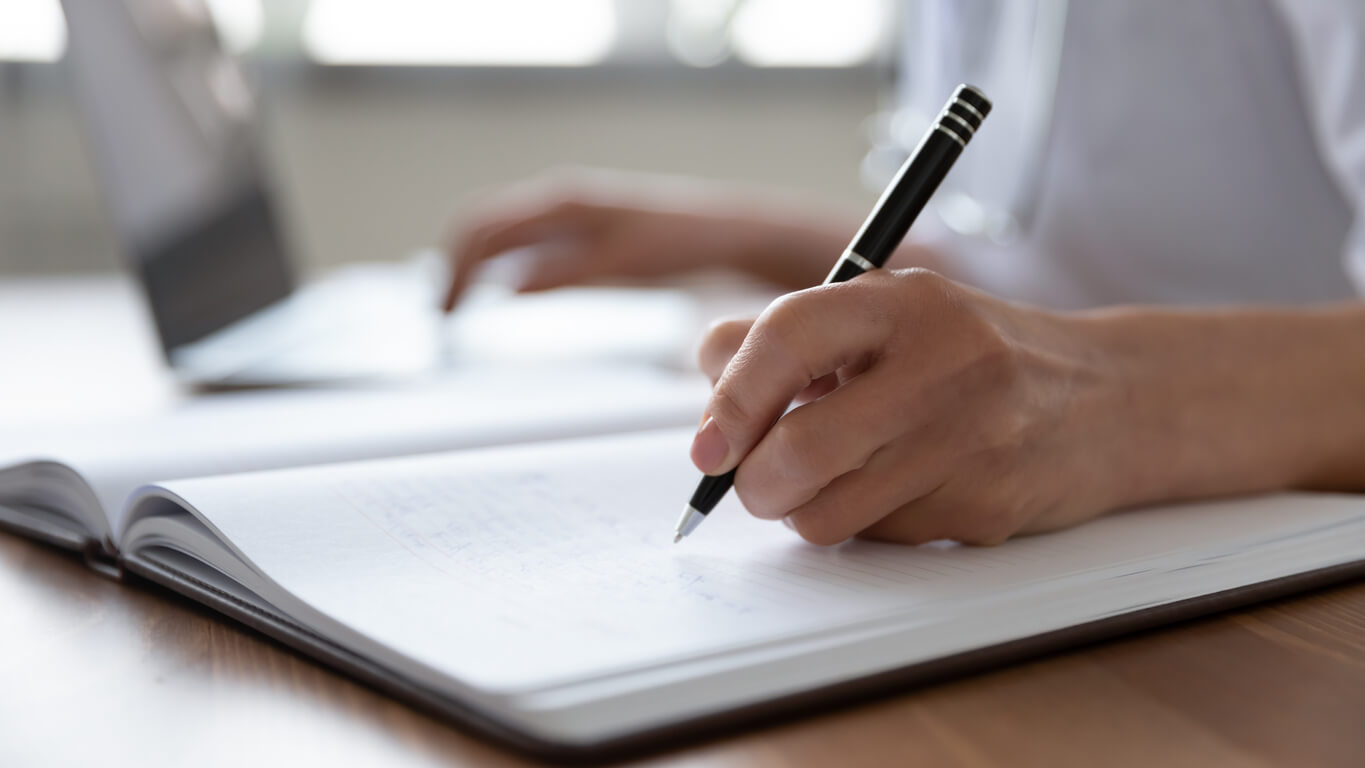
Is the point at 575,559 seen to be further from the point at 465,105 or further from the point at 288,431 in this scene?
the point at 465,105

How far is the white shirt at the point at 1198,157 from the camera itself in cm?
73

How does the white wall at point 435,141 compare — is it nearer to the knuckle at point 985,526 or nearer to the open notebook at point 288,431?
the open notebook at point 288,431

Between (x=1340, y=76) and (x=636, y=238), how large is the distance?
0.59m

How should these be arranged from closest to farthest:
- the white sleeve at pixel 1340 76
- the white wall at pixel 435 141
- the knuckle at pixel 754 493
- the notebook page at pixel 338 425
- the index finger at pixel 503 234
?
the knuckle at pixel 754 493 < the notebook page at pixel 338 425 < the white sleeve at pixel 1340 76 < the index finger at pixel 503 234 < the white wall at pixel 435 141

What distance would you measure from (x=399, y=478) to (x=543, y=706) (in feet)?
0.66

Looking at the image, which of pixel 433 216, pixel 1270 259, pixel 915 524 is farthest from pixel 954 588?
pixel 433 216

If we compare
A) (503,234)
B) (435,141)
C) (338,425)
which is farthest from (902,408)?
(435,141)

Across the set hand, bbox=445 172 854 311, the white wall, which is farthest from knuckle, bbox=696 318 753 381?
the white wall

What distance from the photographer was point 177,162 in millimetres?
825

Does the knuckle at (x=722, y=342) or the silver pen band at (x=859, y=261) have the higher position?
the knuckle at (x=722, y=342)

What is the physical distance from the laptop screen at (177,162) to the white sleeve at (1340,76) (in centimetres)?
75

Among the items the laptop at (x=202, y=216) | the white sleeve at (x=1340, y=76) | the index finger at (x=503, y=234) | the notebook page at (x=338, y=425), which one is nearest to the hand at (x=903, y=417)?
the notebook page at (x=338, y=425)

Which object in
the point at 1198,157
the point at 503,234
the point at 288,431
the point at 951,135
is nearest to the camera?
the point at 951,135

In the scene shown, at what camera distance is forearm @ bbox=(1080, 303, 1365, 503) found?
1.41 ft
